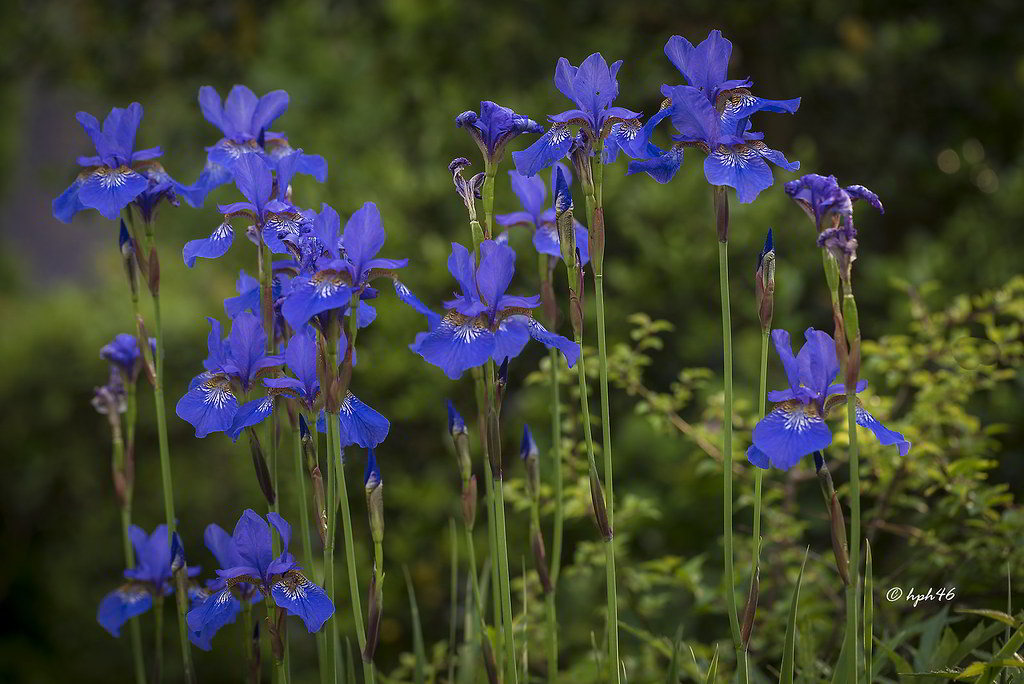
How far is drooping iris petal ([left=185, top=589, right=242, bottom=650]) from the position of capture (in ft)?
5.32

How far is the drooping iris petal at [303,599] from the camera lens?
1.57 m

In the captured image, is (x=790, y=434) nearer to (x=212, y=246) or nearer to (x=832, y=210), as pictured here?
(x=832, y=210)

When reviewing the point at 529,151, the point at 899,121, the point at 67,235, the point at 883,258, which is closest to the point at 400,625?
the point at 883,258

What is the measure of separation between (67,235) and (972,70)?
963 centimetres

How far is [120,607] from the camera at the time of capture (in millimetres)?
2076

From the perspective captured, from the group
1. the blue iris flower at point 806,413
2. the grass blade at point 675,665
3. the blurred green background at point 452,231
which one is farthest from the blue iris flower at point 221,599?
the blurred green background at point 452,231

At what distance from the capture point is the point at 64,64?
219 inches

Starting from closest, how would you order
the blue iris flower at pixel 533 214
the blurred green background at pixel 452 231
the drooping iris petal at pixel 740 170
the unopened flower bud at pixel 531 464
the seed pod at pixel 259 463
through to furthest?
1. the drooping iris petal at pixel 740 170
2. the seed pod at pixel 259 463
3. the unopened flower bud at pixel 531 464
4. the blue iris flower at pixel 533 214
5. the blurred green background at pixel 452 231

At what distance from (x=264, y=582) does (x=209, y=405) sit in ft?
0.98

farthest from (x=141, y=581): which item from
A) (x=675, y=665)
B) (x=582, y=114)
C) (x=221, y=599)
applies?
(x=582, y=114)

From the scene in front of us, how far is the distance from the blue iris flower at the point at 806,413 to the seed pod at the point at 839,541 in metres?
0.08

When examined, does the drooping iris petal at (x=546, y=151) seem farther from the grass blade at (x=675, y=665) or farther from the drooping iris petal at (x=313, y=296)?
the grass blade at (x=675, y=665)

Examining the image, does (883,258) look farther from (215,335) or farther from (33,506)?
(33,506)

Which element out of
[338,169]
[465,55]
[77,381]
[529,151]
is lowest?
[529,151]
